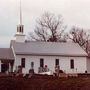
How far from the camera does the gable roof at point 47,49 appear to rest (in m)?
66.2

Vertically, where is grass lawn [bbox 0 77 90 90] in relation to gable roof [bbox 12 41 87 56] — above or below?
below

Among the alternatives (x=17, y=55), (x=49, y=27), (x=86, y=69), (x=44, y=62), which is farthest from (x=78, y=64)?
(x=49, y=27)

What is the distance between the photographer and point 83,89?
17812mm

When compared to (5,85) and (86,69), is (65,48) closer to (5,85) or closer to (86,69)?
(86,69)

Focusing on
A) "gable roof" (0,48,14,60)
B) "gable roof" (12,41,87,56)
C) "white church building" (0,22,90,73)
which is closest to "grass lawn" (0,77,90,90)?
"white church building" (0,22,90,73)

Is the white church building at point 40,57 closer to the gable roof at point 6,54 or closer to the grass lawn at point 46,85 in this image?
the gable roof at point 6,54

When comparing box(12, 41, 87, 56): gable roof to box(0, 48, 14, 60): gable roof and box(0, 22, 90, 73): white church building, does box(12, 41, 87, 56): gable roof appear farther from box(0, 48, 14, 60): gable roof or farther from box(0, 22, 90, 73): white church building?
box(0, 48, 14, 60): gable roof

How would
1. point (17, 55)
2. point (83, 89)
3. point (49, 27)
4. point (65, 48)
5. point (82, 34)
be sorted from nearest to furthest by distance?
point (83, 89), point (17, 55), point (65, 48), point (49, 27), point (82, 34)

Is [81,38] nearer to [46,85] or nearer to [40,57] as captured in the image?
[40,57]

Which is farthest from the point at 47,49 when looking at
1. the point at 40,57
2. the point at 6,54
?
the point at 6,54

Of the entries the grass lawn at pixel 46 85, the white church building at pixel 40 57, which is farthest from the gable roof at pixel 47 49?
the grass lawn at pixel 46 85

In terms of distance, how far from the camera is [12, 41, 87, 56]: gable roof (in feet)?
217

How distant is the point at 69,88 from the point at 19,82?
3889mm

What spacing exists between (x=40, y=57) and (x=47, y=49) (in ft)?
9.53
